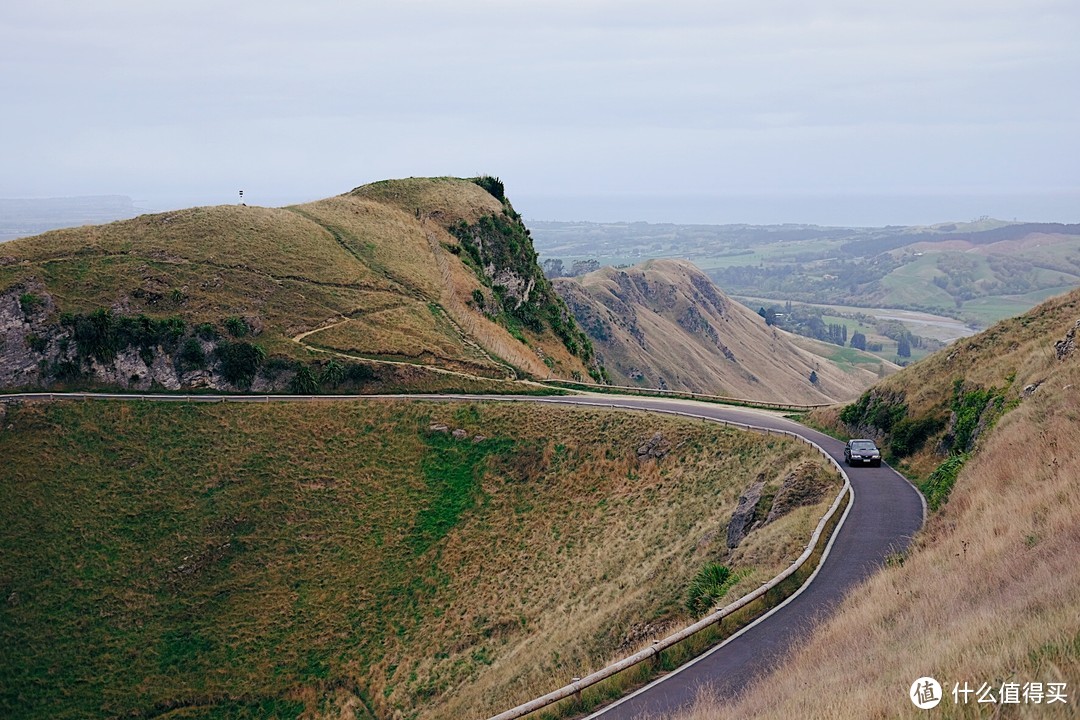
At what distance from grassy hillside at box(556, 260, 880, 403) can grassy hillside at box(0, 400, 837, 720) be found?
90.8m

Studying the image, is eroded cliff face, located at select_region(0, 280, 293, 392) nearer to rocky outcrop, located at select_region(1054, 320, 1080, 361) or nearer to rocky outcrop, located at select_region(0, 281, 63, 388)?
rocky outcrop, located at select_region(0, 281, 63, 388)

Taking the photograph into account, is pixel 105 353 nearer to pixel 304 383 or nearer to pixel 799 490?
pixel 304 383

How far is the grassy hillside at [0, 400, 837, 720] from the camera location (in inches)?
1238

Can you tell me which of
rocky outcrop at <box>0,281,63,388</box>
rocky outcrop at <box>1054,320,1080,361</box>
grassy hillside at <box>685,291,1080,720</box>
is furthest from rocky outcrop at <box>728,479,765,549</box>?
rocky outcrop at <box>0,281,63,388</box>

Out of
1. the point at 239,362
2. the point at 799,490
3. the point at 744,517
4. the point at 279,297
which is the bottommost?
the point at 744,517

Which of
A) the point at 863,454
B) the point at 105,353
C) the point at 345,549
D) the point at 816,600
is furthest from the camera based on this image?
the point at 105,353

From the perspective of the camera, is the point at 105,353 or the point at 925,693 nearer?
the point at 925,693

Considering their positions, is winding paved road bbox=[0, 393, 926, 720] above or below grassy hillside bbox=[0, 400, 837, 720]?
above

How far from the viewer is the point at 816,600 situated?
19.8 meters

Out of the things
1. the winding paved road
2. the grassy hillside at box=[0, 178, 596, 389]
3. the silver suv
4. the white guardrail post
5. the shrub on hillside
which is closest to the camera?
the winding paved road

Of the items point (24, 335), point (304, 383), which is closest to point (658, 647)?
point (304, 383)

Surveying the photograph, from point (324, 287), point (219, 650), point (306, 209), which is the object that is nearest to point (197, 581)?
point (219, 650)

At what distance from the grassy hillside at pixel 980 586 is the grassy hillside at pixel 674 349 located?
10638cm

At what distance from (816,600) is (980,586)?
191 inches
